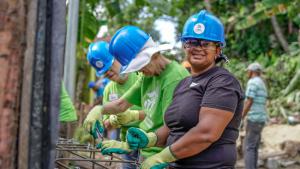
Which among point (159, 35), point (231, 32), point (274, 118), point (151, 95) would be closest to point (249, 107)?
point (151, 95)

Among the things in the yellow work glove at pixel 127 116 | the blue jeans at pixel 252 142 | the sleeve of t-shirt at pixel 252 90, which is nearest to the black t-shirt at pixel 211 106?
the yellow work glove at pixel 127 116

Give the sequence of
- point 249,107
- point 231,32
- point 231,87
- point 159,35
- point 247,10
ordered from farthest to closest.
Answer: point 159,35, point 231,32, point 247,10, point 249,107, point 231,87

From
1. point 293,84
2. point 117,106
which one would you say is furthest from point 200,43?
point 293,84

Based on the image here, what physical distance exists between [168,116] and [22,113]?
1.35m

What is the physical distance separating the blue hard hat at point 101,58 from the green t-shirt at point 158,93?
130 centimetres

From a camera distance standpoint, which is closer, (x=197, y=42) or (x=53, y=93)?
(x=53, y=93)

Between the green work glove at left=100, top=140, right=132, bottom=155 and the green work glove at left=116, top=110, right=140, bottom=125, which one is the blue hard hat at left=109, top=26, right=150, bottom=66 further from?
the green work glove at left=116, top=110, right=140, bottom=125

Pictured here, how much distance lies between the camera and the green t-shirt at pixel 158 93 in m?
3.04

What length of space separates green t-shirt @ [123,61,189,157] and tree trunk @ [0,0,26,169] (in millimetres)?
1579

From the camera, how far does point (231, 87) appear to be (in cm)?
252

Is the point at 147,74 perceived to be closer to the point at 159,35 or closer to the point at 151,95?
the point at 151,95

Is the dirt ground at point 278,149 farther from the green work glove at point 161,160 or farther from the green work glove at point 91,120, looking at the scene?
the green work glove at point 161,160

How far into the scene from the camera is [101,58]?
4.63 metres

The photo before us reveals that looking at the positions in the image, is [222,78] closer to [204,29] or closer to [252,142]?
[204,29]
